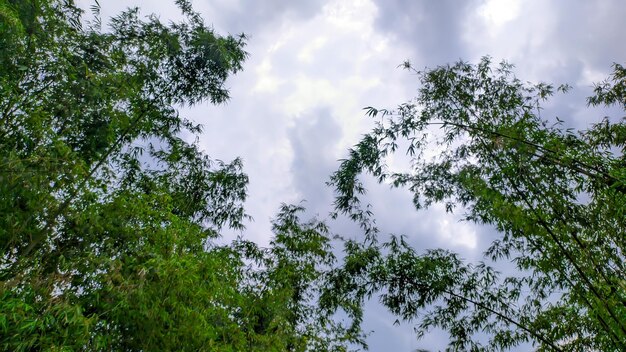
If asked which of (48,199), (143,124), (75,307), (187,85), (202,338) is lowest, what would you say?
(75,307)

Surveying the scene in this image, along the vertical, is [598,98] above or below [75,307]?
above

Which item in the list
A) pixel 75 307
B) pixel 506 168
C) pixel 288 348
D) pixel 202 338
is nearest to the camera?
pixel 75 307

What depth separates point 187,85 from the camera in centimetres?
681

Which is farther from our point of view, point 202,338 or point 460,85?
point 460,85

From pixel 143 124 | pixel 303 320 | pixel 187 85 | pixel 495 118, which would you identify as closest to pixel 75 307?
pixel 143 124

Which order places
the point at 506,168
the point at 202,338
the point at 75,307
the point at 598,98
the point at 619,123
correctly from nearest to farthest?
1. the point at 75,307
2. the point at 202,338
3. the point at 506,168
4. the point at 619,123
5. the point at 598,98

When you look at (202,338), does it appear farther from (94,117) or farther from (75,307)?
(94,117)

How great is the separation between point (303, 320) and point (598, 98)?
5314 mm

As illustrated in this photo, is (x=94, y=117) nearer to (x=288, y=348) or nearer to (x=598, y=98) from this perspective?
(x=288, y=348)

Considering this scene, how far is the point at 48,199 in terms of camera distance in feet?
14.8

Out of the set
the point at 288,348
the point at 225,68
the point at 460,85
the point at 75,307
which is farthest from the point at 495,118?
the point at 75,307

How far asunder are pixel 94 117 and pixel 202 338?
2704 mm

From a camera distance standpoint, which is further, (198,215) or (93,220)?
(198,215)

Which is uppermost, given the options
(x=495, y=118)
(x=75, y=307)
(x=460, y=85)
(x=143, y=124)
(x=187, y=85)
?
(x=460, y=85)
